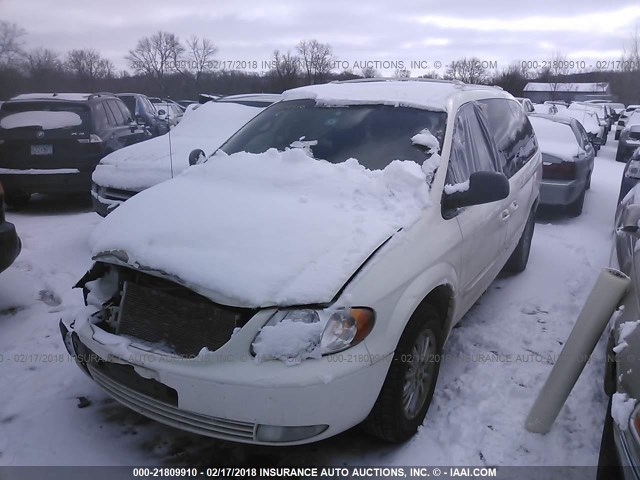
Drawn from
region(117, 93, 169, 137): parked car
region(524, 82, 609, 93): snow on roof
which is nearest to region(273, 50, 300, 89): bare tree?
region(117, 93, 169, 137): parked car

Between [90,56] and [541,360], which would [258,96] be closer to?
[541,360]

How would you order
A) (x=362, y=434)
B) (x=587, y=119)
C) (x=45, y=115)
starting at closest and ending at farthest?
1. (x=362, y=434)
2. (x=45, y=115)
3. (x=587, y=119)

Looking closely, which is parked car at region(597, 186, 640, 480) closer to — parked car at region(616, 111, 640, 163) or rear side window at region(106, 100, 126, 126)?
rear side window at region(106, 100, 126, 126)

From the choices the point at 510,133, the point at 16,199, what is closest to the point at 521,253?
the point at 510,133

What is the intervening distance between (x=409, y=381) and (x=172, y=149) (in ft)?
15.0

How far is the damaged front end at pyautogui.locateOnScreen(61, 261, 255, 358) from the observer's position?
7.45ft

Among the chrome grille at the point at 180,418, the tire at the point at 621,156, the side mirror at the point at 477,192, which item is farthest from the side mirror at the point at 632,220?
the tire at the point at 621,156

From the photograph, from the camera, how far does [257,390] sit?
210 centimetres

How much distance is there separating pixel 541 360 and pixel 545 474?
1.14 metres

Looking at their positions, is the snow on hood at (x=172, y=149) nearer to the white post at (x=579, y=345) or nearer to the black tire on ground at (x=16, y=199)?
the black tire on ground at (x=16, y=199)

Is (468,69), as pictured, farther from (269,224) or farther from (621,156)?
(269,224)

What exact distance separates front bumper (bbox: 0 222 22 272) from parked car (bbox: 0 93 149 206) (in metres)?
3.33

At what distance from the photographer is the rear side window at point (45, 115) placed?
7.07 m

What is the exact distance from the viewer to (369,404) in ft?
7.56
